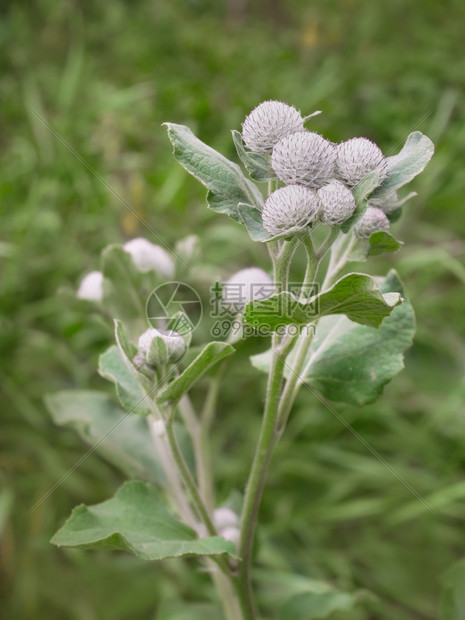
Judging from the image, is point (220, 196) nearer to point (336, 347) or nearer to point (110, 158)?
point (336, 347)

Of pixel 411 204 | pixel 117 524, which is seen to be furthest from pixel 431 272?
pixel 117 524

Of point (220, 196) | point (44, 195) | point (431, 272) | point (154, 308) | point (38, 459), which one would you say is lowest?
point (38, 459)

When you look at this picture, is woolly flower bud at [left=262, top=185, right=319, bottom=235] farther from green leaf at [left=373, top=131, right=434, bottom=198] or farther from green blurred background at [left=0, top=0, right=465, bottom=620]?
green blurred background at [left=0, top=0, right=465, bottom=620]

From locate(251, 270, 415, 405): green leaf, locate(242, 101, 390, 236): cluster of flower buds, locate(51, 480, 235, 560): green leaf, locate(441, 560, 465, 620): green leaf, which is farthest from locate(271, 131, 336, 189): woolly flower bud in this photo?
locate(441, 560, 465, 620): green leaf

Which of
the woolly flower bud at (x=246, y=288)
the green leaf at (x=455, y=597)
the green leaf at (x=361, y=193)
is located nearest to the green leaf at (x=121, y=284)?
the woolly flower bud at (x=246, y=288)

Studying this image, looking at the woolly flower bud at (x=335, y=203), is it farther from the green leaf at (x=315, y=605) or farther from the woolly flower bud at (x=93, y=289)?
the green leaf at (x=315, y=605)

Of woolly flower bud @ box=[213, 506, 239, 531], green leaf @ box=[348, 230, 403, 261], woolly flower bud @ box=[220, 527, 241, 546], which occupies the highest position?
green leaf @ box=[348, 230, 403, 261]

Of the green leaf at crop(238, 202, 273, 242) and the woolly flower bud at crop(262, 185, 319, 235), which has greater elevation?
the woolly flower bud at crop(262, 185, 319, 235)

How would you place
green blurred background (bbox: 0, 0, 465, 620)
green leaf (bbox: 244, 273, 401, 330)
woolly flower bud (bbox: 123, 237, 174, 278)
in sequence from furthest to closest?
1. green blurred background (bbox: 0, 0, 465, 620)
2. woolly flower bud (bbox: 123, 237, 174, 278)
3. green leaf (bbox: 244, 273, 401, 330)
